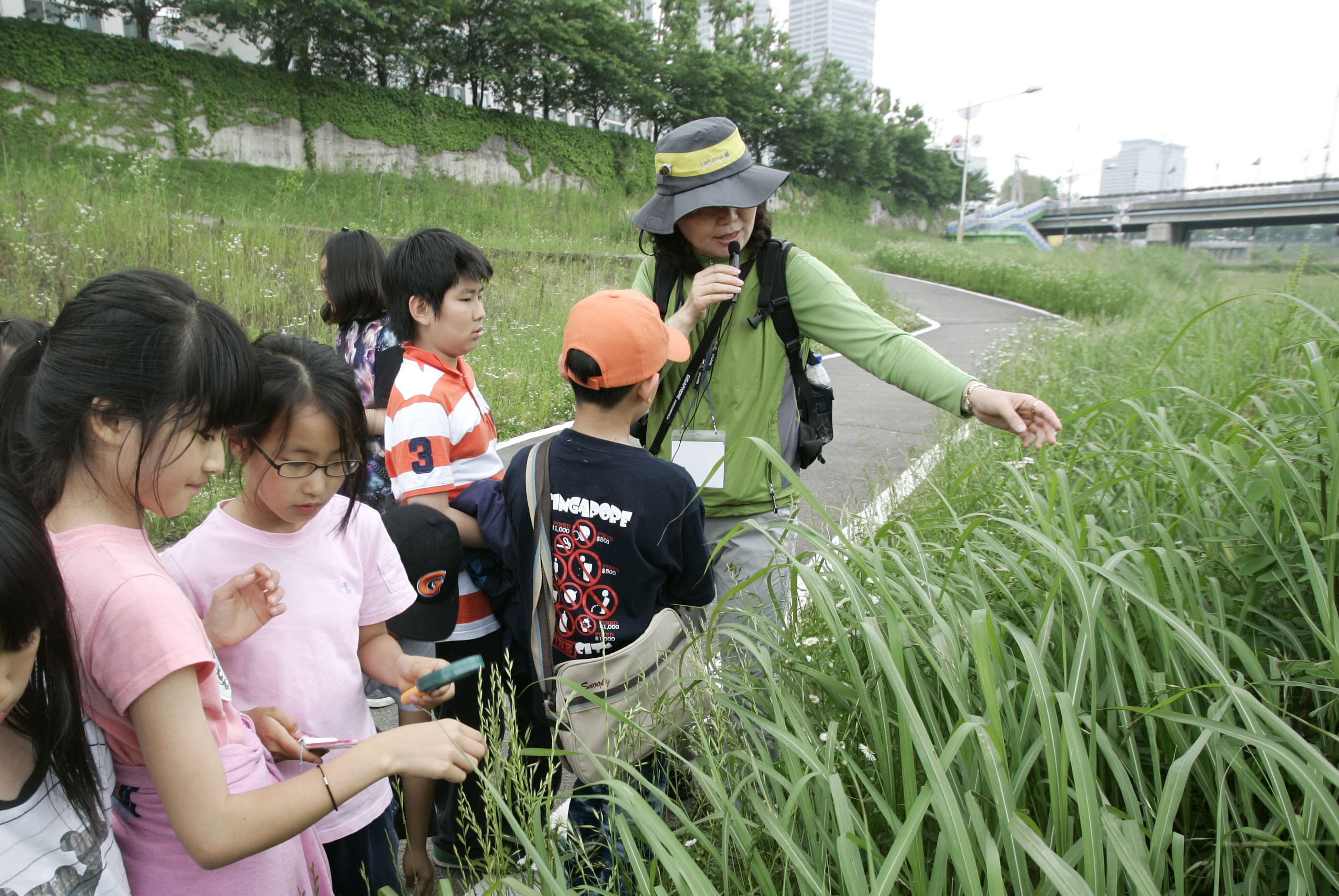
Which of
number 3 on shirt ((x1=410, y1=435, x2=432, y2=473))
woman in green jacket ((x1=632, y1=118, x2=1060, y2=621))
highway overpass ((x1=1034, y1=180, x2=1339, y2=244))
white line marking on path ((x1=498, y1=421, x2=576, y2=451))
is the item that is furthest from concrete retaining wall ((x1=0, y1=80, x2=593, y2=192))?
highway overpass ((x1=1034, y1=180, x2=1339, y2=244))

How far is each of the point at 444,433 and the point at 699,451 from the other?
2.49ft

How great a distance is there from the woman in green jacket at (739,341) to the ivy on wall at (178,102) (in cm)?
1936

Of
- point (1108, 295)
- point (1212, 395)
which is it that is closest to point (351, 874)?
point (1212, 395)

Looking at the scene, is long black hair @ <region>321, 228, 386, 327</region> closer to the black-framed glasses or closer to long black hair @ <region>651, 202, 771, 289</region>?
long black hair @ <region>651, 202, 771, 289</region>

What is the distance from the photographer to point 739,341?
7.79ft

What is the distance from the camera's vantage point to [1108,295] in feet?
57.0

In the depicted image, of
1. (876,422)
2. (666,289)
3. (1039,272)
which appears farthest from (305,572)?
(1039,272)

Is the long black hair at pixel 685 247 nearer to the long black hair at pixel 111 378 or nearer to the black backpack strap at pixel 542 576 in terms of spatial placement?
the black backpack strap at pixel 542 576

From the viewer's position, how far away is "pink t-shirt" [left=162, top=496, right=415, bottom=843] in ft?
5.17

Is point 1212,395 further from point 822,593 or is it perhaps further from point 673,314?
point 822,593

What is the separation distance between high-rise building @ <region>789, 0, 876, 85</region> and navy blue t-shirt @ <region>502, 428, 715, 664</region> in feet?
460

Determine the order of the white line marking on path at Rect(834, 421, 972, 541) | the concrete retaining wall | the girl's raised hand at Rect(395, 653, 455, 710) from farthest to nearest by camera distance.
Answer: the concrete retaining wall < the white line marking on path at Rect(834, 421, 972, 541) < the girl's raised hand at Rect(395, 653, 455, 710)

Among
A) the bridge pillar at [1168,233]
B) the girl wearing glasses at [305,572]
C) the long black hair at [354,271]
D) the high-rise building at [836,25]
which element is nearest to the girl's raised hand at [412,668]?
the girl wearing glasses at [305,572]

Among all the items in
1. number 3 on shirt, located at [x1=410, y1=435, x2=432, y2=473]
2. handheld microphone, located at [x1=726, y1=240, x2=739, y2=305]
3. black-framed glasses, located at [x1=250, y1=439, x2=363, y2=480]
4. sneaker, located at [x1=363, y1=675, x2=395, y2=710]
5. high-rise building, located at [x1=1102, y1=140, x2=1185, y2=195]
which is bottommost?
sneaker, located at [x1=363, y1=675, x2=395, y2=710]
